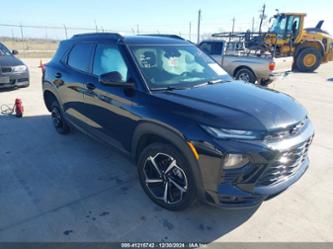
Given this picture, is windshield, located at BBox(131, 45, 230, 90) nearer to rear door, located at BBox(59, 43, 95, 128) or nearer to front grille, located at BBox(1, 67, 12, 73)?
rear door, located at BBox(59, 43, 95, 128)

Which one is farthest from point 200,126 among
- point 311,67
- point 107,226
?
point 311,67

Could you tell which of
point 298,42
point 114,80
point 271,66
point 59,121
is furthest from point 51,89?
point 298,42

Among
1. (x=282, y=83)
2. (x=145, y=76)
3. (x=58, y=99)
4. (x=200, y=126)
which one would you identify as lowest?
(x=282, y=83)

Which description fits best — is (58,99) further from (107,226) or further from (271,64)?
(271,64)

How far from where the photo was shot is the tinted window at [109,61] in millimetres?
3216

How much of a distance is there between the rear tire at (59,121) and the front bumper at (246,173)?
3367mm

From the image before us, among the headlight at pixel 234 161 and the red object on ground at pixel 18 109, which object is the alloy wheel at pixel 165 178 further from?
the red object on ground at pixel 18 109

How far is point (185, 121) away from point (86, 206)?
61.0 inches

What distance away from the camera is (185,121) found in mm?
2459

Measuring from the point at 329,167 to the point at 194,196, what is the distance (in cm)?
257

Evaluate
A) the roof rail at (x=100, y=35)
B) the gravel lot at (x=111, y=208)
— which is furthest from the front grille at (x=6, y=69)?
the roof rail at (x=100, y=35)

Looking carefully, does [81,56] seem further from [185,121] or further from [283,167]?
[283,167]

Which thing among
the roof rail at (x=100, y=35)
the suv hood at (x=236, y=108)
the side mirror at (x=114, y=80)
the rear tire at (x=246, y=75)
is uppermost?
the roof rail at (x=100, y=35)

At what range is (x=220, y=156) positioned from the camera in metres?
2.27
